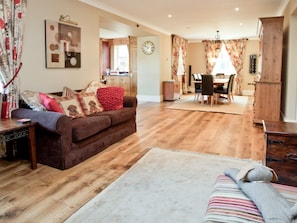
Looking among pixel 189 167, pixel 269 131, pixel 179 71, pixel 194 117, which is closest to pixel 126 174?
pixel 189 167

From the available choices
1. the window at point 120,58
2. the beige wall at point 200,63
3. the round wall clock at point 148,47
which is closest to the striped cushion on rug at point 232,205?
the round wall clock at point 148,47

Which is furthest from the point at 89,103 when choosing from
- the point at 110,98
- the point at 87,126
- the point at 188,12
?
the point at 188,12

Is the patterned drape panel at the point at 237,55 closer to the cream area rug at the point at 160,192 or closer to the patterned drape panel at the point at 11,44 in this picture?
the cream area rug at the point at 160,192

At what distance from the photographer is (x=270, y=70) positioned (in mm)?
5098

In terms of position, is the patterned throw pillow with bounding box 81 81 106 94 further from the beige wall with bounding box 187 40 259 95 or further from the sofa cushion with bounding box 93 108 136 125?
the beige wall with bounding box 187 40 259 95

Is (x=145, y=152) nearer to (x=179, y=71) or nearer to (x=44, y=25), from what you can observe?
(x=44, y=25)

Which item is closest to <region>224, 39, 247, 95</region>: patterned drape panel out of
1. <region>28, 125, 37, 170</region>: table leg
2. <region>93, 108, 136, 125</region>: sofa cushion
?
<region>93, 108, 136, 125</region>: sofa cushion

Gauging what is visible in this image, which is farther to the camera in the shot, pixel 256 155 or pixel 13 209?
pixel 256 155

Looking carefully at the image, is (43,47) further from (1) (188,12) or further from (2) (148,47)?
(2) (148,47)

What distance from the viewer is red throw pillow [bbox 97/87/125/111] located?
14.6 feet

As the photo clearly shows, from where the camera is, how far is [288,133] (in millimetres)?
2422

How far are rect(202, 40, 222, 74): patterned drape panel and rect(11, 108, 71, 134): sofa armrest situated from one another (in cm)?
1004

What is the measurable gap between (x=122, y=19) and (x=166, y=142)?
136 inches

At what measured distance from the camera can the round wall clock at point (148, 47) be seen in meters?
8.78
